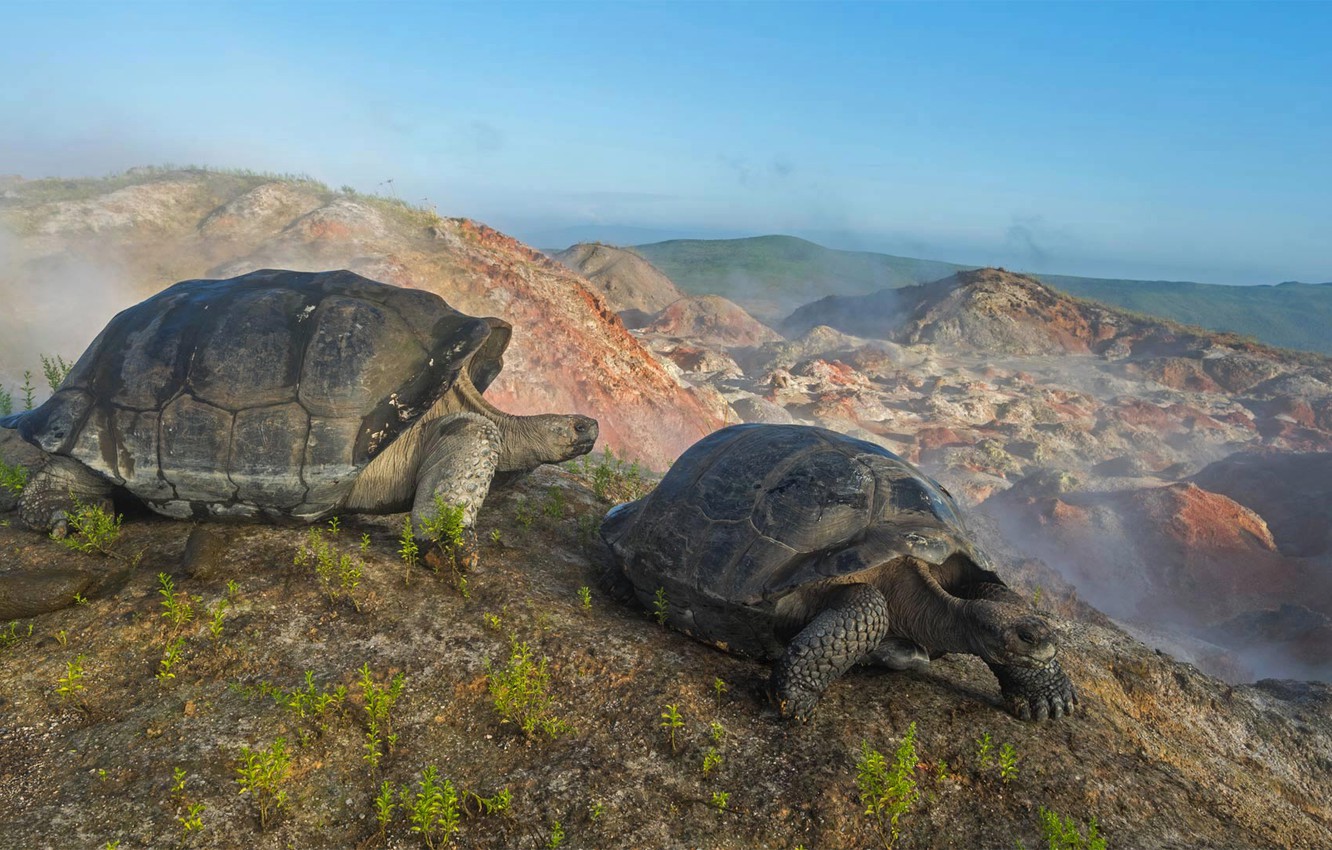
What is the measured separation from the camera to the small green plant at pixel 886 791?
3.38m

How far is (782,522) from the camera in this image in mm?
4629

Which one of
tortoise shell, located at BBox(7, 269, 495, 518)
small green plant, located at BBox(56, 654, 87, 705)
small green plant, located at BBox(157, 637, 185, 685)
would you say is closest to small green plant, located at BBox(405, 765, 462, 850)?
small green plant, located at BBox(157, 637, 185, 685)

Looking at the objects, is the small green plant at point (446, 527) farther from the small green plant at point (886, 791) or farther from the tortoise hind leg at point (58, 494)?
the small green plant at point (886, 791)

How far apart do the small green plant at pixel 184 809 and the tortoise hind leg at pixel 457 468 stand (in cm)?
231

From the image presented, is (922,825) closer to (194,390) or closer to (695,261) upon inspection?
(194,390)

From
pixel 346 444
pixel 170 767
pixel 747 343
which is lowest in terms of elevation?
pixel 747 343

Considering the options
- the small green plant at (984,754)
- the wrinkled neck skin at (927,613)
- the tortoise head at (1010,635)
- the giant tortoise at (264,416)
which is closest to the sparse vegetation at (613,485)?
the giant tortoise at (264,416)

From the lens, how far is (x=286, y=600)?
4.78 meters

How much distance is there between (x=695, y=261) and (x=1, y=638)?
119m

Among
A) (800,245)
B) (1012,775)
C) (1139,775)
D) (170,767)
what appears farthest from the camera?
(800,245)

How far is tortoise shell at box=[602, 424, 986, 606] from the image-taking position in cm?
445

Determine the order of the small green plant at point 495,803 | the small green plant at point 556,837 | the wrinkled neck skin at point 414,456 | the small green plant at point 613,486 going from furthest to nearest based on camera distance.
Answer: the small green plant at point 613,486 < the wrinkled neck skin at point 414,456 < the small green plant at point 495,803 < the small green plant at point 556,837

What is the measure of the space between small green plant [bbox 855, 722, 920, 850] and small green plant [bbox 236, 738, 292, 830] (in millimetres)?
2767

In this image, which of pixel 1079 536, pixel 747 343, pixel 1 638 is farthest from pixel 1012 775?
pixel 747 343
